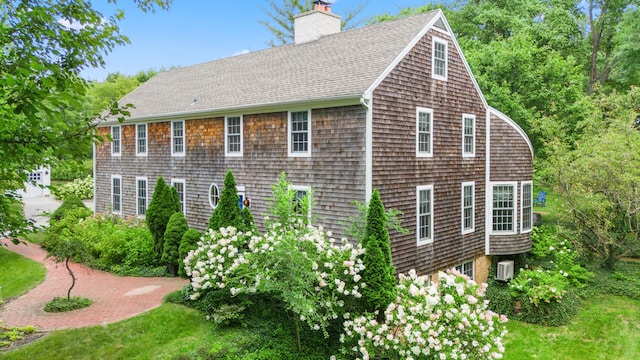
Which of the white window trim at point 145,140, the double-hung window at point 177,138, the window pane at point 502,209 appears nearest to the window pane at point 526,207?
the window pane at point 502,209

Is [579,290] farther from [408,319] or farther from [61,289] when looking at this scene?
[61,289]

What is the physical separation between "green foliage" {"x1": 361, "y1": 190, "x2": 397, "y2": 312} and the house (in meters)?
1.48

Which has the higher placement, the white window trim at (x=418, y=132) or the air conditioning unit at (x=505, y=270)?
the white window trim at (x=418, y=132)

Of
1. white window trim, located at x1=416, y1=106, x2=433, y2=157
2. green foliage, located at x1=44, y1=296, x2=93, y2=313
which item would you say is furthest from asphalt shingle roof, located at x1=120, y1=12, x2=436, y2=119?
green foliage, located at x1=44, y1=296, x2=93, y2=313

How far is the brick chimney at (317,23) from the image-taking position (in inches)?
723

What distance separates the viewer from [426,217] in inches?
555

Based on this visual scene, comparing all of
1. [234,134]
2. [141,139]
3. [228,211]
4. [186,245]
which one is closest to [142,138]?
[141,139]

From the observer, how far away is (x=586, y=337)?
13.1m

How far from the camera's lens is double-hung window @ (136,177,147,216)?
1945 centimetres

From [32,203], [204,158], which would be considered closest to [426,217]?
[204,158]

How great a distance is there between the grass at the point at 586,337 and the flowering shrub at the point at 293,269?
5505mm

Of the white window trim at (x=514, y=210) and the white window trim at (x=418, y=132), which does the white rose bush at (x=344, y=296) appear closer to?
the white window trim at (x=418, y=132)

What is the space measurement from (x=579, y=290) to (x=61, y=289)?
17547 millimetres

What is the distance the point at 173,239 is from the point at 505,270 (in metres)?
12.0
